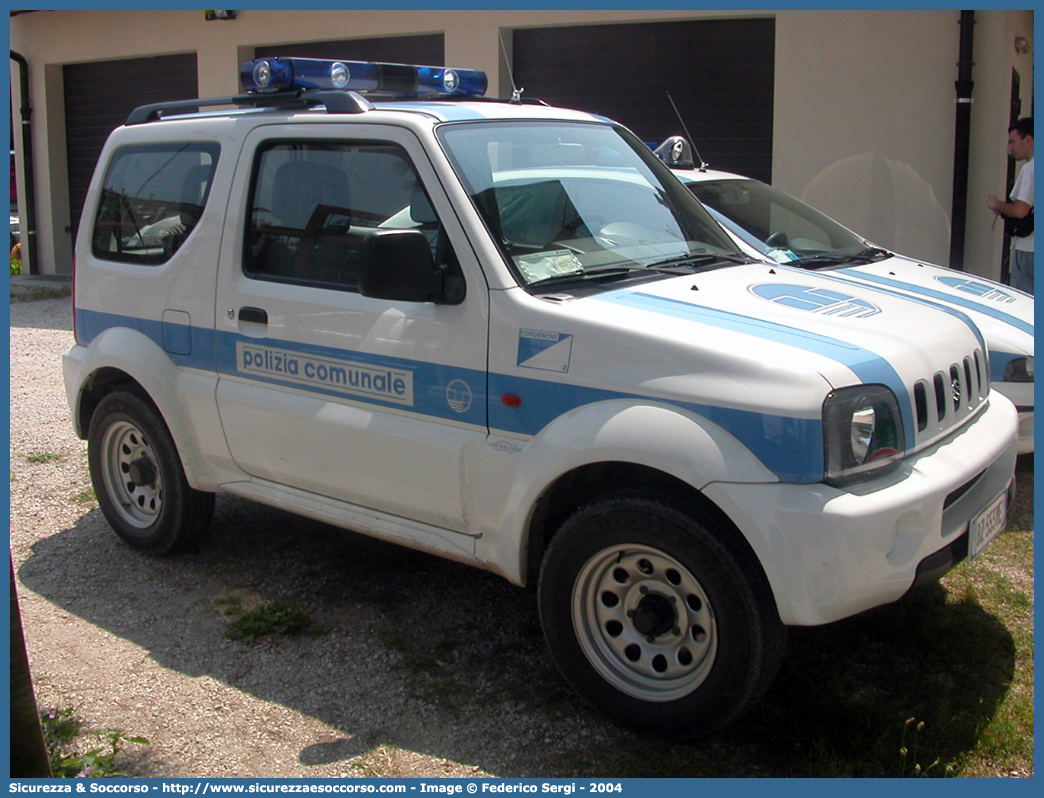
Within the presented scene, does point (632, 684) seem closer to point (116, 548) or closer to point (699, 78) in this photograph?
point (116, 548)

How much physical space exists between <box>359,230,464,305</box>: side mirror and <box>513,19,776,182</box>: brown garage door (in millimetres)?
7546

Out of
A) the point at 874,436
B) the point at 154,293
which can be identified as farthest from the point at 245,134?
the point at 874,436

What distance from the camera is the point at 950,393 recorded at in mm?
3529

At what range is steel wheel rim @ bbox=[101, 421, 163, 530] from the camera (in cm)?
498

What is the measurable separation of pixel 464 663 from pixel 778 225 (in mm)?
4082

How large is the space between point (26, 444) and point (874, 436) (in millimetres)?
5898

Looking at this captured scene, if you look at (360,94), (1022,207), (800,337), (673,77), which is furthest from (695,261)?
(673,77)

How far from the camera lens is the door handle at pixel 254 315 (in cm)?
423

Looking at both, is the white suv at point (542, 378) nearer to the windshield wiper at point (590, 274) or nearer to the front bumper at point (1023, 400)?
the windshield wiper at point (590, 274)

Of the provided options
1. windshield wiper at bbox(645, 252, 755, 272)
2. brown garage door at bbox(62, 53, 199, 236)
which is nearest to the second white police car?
windshield wiper at bbox(645, 252, 755, 272)

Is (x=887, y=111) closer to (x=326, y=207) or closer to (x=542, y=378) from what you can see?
(x=326, y=207)

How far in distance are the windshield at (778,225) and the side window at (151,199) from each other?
3.31 meters

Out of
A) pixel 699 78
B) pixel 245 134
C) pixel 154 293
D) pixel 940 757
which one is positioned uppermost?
pixel 699 78

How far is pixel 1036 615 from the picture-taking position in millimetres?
4051
